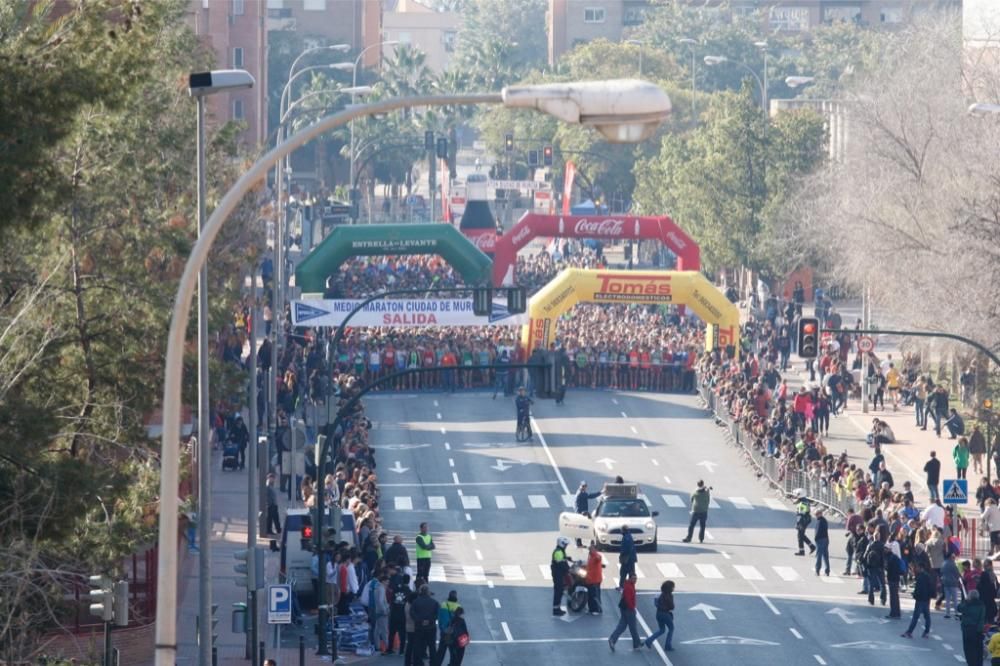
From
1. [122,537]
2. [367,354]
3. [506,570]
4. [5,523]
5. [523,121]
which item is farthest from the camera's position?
[523,121]

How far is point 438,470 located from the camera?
163 ft

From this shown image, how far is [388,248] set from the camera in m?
62.1

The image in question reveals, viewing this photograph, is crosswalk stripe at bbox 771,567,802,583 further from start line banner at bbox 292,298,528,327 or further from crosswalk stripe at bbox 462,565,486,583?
start line banner at bbox 292,298,528,327

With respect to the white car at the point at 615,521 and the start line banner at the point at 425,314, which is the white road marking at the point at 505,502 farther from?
the start line banner at the point at 425,314

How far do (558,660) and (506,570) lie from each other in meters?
7.46

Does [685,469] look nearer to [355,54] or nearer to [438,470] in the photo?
[438,470]

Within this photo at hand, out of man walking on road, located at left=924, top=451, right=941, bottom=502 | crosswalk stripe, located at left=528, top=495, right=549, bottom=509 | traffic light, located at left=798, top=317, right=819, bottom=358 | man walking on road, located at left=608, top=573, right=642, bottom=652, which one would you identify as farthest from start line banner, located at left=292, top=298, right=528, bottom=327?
man walking on road, located at left=608, top=573, right=642, bottom=652

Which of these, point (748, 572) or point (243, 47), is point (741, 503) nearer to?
point (748, 572)

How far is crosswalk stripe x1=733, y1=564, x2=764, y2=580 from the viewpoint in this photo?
38750 millimetres

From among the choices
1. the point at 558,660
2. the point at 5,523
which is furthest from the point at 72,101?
the point at 558,660

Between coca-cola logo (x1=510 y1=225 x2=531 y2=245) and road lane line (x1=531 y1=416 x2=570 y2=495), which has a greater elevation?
coca-cola logo (x1=510 y1=225 x2=531 y2=245)

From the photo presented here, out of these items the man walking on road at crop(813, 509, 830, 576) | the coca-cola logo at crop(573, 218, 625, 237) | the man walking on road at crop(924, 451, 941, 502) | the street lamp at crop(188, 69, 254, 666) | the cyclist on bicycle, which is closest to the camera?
the street lamp at crop(188, 69, 254, 666)

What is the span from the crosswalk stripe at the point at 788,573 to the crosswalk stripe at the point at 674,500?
6.18 m

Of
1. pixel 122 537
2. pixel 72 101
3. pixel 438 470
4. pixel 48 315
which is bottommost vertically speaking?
pixel 438 470
